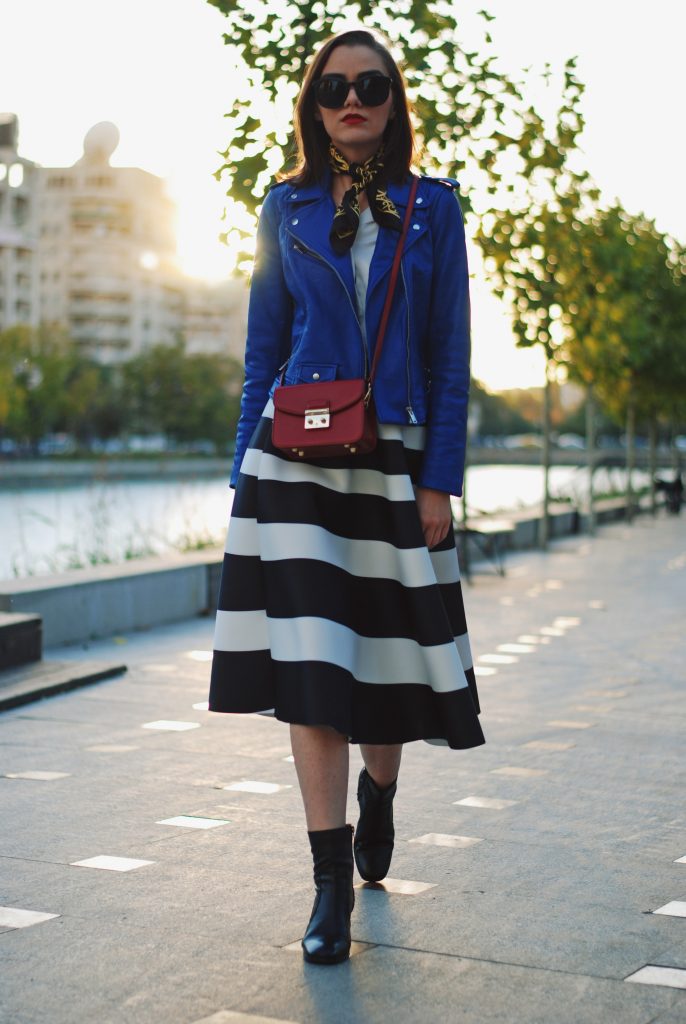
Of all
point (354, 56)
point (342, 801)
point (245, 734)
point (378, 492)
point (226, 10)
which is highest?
point (226, 10)

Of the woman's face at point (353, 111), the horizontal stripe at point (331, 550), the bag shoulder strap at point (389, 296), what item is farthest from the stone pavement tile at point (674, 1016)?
the woman's face at point (353, 111)

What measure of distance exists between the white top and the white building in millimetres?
133608

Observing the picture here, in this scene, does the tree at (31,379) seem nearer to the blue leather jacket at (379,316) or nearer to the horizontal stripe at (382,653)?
the blue leather jacket at (379,316)

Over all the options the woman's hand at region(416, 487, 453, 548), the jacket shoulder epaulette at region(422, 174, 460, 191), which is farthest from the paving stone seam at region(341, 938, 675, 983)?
the jacket shoulder epaulette at region(422, 174, 460, 191)

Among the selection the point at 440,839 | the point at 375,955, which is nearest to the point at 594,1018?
the point at 375,955

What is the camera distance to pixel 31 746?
584 centimetres

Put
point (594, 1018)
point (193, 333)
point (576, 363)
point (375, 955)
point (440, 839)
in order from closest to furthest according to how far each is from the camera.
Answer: point (594, 1018)
point (375, 955)
point (440, 839)
point (576, 363)
point (193, 333)

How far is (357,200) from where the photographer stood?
364cm

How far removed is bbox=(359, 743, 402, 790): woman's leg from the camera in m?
3.84

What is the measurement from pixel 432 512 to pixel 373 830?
2.82 feet

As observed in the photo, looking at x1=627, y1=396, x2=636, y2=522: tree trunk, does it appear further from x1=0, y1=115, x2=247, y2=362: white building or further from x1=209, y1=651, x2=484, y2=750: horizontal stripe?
x1=0, y1=115, x2=247, y2=362: white building

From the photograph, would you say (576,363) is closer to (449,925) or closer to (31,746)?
(31,746)

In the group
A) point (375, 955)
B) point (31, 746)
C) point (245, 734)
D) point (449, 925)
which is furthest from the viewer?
point (245, 734)

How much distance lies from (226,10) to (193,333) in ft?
503
